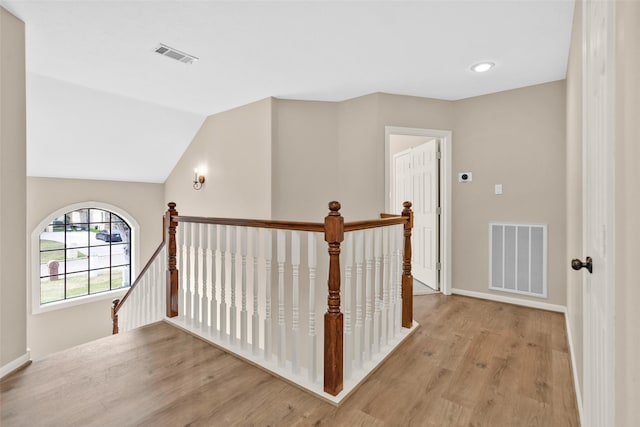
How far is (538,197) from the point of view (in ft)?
10.4

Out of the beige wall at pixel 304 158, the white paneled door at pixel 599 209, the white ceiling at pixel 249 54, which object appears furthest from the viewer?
the beige wall at pixel 304 158

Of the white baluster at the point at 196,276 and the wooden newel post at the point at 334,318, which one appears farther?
the white baluster at the point at 196,276

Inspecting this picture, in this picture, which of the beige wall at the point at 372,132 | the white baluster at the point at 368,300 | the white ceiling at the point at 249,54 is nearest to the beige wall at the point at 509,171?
the white ceiling at the point at 249,54

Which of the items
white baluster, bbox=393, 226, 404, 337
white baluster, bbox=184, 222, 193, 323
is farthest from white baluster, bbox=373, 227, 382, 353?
white baluster, bbox=184, 222, 193, 323

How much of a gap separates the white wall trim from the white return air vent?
18.2ft

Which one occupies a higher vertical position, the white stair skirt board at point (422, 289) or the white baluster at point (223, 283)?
the white baluster at point (223, 283)

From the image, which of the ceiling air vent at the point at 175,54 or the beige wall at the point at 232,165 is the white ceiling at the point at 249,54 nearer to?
the ceiling air vent at the point at 175,54

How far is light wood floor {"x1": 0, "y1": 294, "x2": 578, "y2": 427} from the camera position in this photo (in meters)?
1.54

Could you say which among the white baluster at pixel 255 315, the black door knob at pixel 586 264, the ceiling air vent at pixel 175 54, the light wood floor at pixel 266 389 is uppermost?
the ceiling air vent at pixel 175 54

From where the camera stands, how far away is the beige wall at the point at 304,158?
12.7ft

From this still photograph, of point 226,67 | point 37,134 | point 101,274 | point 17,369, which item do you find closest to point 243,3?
point 226,67

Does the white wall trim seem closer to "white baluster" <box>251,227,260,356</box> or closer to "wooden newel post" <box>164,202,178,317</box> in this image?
"wooden newel post" <box>164,202,178,317</box>

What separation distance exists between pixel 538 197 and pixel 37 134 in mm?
5796

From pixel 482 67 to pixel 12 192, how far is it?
12.3 feet
